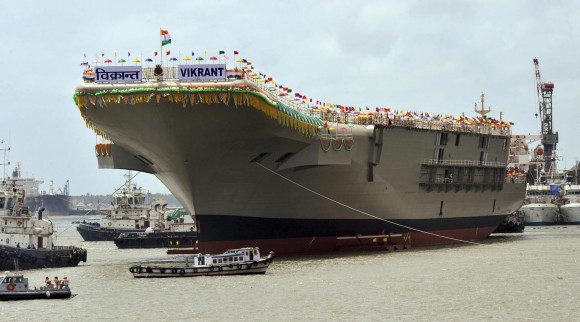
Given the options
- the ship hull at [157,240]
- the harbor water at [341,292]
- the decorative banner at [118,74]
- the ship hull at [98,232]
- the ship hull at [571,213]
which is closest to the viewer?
the harbor water at [341,292]

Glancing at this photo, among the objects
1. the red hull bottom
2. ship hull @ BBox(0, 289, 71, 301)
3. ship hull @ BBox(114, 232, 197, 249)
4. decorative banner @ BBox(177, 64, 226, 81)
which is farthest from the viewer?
ship hull @ BBox(114, 232, 197, 249)

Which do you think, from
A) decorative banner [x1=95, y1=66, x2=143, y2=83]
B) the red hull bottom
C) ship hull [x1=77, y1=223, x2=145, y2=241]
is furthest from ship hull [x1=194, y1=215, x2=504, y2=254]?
ship hull [x1=77, y1=223, x2=145, y2=241]

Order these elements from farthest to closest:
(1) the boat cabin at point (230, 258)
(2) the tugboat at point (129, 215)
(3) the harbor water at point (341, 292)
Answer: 1. (2) the tugboat at point (129, 215)
2. (1) the boat cabin at point (230, 258)
3. (3) the harbor water at point (341, 292)

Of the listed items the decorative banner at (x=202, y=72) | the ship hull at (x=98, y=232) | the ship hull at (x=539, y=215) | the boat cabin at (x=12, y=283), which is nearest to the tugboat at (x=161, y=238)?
the ship hull at (x=98, y=232)

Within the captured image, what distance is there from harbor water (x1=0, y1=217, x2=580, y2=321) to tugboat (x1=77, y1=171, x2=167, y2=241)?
36679 mm

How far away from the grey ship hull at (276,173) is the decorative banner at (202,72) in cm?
122

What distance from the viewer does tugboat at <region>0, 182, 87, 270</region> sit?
4744cm

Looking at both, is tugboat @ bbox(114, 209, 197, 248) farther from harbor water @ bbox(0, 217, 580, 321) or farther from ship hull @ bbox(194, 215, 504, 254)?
harbor water @ bbox(0, 217, 580, 321)

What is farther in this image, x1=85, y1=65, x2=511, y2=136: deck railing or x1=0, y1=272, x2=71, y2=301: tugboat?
x1=85, y1=65, x2=511, y2=136: deck railing

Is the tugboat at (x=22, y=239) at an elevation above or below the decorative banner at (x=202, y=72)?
below

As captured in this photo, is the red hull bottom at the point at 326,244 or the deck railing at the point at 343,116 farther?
the red hull bottom at the point at 326,244

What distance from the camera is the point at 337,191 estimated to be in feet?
167

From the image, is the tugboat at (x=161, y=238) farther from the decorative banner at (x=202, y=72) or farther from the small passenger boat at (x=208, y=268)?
the decorative banner at (x=202, y=72)

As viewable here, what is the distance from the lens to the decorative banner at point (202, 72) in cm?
4291
